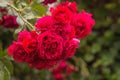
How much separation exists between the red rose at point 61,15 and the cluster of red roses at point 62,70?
1.64 meters

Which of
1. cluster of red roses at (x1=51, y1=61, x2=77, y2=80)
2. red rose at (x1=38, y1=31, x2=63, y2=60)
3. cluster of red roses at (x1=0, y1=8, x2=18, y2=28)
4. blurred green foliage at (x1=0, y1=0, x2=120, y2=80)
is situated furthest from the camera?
blurred green foliage at (x1=0, y1=0, x2=120, y2=80)

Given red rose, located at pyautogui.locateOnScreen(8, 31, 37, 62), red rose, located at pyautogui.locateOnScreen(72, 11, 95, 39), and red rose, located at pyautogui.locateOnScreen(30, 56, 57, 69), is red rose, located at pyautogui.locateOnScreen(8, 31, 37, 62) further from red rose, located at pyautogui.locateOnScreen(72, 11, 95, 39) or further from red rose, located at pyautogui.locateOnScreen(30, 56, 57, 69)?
red rose, located at pyautogui.locateOnScreen(72, 11, 95, 39)

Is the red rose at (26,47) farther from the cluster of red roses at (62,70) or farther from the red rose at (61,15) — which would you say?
the cluster of red roses at (62,70)

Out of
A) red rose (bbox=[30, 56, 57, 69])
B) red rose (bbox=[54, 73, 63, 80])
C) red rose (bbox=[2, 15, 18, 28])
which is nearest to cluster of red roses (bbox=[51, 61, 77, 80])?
red rose (bbox=[54, 73, 63, 80])

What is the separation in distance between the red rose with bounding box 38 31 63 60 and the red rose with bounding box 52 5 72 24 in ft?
0.15

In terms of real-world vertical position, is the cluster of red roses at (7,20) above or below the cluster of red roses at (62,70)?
below

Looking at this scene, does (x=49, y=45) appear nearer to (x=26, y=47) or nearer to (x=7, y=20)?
(x=26, y=47)

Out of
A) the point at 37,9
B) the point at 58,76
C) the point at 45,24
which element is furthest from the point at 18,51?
the point at 58,76

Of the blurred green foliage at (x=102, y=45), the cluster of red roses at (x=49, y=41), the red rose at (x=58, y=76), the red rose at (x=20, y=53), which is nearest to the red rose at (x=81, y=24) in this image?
the cluster of red roses at (x=49, y=41)

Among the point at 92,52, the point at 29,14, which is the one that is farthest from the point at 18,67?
the point at 29,14

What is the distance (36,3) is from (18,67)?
1453 millimetres

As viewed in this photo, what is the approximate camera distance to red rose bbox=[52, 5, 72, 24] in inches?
46.9

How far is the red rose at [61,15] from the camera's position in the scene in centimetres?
119

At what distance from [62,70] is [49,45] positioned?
6.03ft
